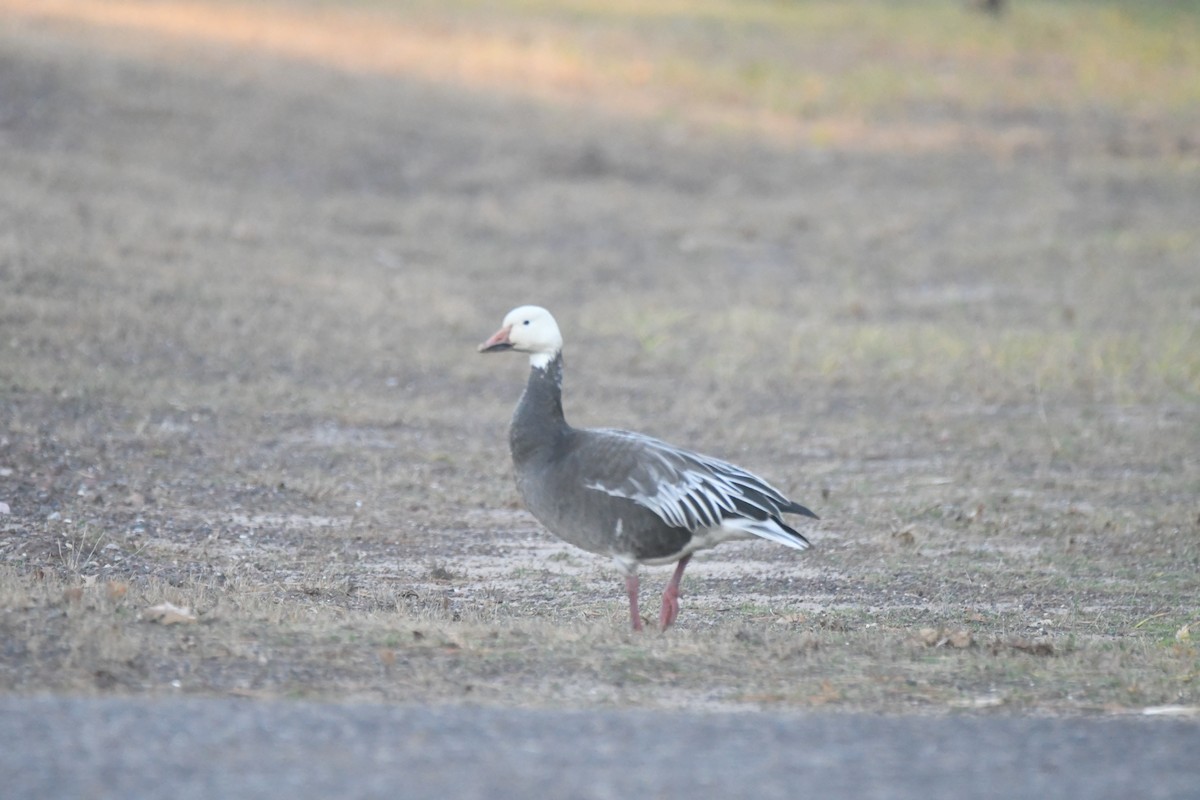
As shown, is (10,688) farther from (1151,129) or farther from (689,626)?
(1151,129)

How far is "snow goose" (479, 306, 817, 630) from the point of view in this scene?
22.9 ft

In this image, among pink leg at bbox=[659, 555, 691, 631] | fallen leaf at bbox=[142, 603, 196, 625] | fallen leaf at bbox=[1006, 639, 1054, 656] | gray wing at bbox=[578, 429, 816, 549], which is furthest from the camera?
pink leg at bbox=[659, 555, 691, 631]

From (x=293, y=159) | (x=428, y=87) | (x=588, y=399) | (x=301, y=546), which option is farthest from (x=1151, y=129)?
(x=301, y=546)

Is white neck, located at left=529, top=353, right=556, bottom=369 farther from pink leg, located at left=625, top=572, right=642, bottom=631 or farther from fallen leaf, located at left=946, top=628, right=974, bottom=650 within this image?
fallen leaf, located at left=946, top=628, right=974, bottom=650

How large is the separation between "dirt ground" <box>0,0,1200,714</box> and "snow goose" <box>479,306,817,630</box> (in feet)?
1.31

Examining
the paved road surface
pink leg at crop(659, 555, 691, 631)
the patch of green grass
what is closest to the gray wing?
pink leg at crop(659, 555, 691, 631)

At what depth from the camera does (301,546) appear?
28.8 ft

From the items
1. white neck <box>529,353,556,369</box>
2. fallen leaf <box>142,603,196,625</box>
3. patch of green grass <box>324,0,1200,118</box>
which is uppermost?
patch of green grass <box>324,0,1200,118</box>

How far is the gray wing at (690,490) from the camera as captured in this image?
6.96 metres

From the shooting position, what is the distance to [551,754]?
16.2 feet

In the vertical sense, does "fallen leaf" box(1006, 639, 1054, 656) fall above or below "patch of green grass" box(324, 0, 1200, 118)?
below

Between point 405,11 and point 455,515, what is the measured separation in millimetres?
23653

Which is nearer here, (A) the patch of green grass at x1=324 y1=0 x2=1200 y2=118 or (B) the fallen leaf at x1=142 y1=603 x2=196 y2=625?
(B) the fallen leaf at x1=142 y1=603 x2=196 y2=625

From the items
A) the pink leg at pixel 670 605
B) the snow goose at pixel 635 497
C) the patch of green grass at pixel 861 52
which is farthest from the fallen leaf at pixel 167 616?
the patch of green grass at pixel 861 52
